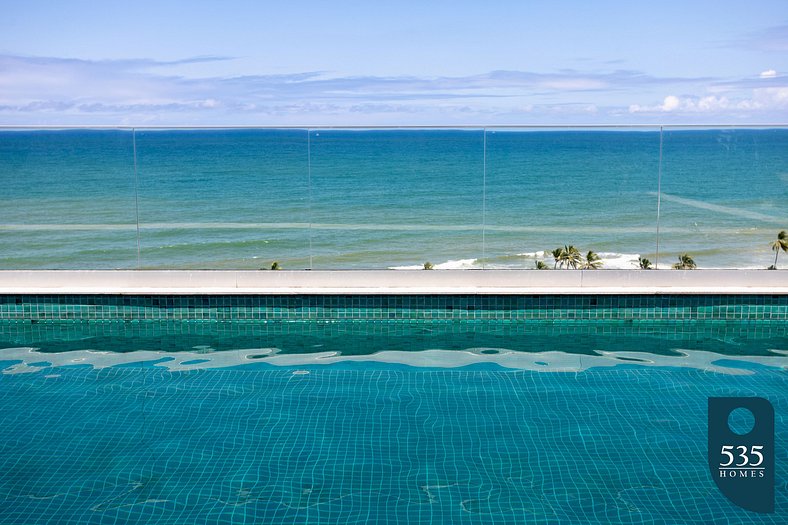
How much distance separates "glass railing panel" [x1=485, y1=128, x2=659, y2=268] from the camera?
67.7 ft

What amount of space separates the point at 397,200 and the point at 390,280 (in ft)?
63.6

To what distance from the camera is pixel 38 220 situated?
73.7 ft

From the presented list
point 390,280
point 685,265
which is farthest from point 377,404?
point 685,265

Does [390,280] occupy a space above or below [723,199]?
below

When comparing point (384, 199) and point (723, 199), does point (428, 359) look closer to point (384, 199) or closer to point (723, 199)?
point (384, 199)

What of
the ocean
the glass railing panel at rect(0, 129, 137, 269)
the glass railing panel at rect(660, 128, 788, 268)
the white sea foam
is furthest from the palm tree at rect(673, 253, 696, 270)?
the glass railing panel at rect(660, 128, 788, 268)

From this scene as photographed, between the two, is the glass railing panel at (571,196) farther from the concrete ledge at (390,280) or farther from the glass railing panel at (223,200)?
the concrete ledge at (390,280)

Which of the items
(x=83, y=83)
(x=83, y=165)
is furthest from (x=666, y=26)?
(x=83, y=83)

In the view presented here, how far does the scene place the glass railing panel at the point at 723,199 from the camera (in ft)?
63.0

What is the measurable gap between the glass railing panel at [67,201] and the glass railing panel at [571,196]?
9040mm

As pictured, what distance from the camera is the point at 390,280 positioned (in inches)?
270

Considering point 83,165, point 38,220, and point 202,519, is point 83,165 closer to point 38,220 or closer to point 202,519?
point 38,220

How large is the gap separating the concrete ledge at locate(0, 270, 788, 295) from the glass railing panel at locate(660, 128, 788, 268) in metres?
11.2

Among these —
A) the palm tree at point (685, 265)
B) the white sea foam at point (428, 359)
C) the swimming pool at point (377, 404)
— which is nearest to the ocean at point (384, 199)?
the palm tree at point (685, 265)
